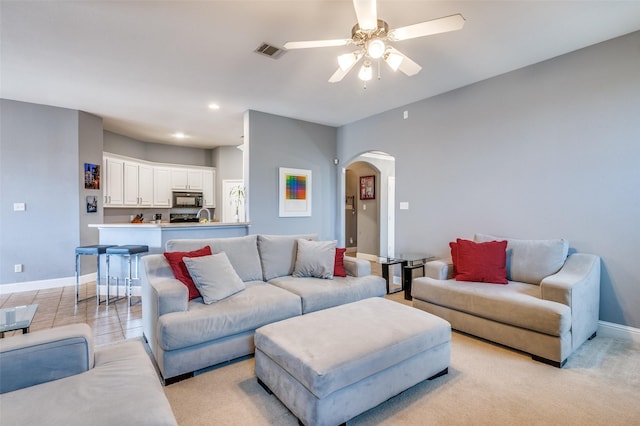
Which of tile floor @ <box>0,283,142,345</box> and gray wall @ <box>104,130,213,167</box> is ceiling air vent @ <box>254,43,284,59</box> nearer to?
tile floor @ <box>0,283,142,345</box>

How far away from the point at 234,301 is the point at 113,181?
5.07 meters

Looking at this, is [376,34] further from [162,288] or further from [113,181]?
[113,181]

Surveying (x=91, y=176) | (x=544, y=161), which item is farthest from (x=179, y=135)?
(x=544, y=161)

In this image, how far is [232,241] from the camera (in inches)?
126

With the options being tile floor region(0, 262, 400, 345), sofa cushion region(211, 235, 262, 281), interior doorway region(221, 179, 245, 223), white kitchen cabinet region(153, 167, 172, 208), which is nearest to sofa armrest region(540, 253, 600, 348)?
tile floor region(0, 262, 400, 345)

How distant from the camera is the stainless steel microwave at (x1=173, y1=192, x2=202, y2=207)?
750 centimetres

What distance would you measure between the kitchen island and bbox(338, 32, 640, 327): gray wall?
313cm

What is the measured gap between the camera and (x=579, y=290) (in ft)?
8.24

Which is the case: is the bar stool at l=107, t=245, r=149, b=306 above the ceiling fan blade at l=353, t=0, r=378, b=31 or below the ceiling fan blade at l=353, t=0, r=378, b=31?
below

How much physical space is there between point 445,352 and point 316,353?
41.9 inches

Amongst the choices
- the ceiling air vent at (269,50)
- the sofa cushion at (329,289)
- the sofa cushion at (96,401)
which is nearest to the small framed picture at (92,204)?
the sofa cushion at (329,289)

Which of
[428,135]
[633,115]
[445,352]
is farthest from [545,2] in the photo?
[445,352]

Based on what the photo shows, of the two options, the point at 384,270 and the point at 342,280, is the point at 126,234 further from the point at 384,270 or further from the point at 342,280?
the point at 384,270

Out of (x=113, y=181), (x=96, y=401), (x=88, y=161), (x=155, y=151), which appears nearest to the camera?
(x=96, y=401)
